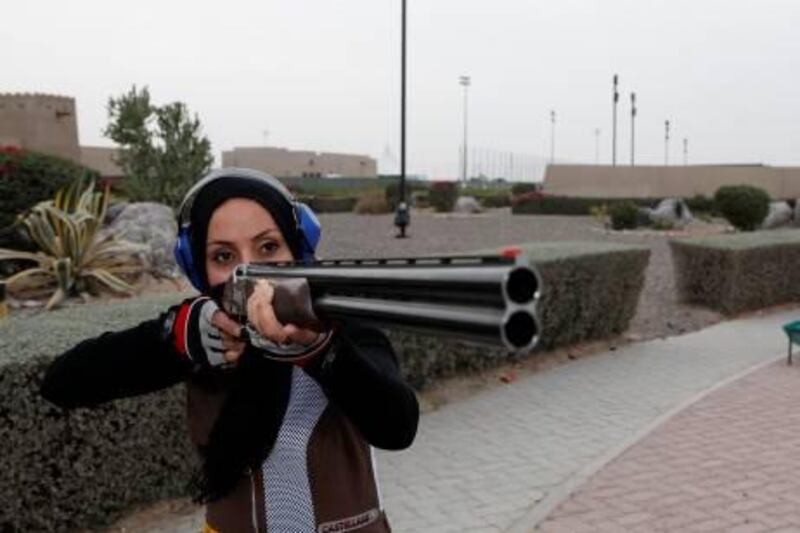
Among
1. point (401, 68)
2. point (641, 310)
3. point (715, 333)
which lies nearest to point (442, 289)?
point (715, 333)

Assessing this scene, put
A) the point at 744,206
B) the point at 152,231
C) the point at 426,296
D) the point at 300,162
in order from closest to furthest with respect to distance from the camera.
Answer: the point at 426,296 < the point at 152,231 < the point at 744,206 < the point at 300,162

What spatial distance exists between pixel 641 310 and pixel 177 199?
7.59 meters

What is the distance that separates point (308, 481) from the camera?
1730 millimetres

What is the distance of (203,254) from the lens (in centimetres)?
181

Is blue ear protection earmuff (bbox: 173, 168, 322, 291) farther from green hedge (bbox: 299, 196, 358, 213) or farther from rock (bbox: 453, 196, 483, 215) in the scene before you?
green hedge (bbox: 299, 196, 358, 213)

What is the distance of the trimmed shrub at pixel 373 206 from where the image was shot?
39781 millimetres

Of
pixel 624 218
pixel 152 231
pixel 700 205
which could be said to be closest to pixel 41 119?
pixel 152 231

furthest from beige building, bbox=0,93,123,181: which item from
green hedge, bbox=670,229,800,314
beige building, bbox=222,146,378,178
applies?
beige building, bbox=222,146,378,178

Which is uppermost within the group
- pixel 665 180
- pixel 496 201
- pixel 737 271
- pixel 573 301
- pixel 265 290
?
pixel 665 180

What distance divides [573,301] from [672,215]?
2393 cm

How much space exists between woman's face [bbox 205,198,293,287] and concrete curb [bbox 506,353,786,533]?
3256mm

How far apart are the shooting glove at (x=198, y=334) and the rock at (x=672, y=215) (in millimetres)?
29259

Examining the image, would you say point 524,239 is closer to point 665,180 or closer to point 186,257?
point 186,257

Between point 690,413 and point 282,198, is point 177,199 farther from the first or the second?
point 282,198
